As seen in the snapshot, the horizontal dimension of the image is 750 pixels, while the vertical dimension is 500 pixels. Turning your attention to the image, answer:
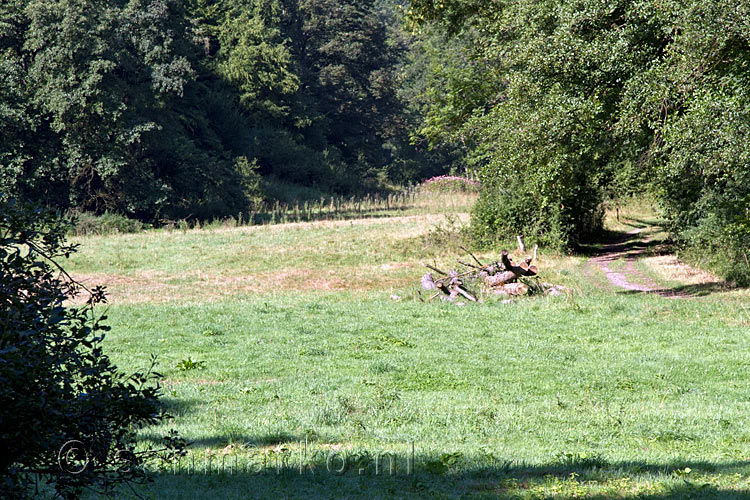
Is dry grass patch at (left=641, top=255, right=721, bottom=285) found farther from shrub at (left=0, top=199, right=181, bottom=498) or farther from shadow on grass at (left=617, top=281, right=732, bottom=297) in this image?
shrub at (left=0, top=199, right=181, bottom=498)

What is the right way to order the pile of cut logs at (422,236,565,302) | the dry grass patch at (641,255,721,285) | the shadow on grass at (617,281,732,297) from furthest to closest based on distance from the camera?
the dry grass patch at (641,255,721,285), the shadow on grass at (617,281,732,297), the pile of cut logs at (422,236,565,302)

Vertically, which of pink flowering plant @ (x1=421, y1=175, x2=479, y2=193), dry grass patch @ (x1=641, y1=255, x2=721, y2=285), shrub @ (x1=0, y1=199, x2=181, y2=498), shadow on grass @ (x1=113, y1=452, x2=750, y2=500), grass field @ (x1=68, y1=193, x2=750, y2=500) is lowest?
grass field @ (x1=68, y1=193, x2=750, y2=500)

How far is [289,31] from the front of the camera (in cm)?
7238

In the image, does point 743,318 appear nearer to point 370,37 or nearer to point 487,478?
point 487,478

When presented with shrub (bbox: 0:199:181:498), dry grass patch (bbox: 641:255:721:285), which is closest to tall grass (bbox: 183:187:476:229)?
dry grass patch (bbox: 641:255:721:285)

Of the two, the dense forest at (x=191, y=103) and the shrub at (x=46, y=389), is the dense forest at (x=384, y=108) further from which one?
the shrub at (x=46, y=389)

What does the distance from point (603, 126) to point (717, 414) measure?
1016 cm

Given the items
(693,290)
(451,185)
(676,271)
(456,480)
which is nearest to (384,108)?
(451,185)

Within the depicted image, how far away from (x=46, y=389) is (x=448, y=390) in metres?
6.73

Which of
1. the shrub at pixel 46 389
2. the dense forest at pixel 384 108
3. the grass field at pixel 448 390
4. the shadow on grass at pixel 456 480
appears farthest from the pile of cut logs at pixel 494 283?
the shrub at pixel 46 389

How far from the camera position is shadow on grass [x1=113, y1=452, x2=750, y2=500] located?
6.01m

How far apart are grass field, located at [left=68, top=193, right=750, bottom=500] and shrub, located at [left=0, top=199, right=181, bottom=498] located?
1142 mm

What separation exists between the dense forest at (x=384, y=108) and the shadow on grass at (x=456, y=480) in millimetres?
10117

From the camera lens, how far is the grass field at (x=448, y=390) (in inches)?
256
